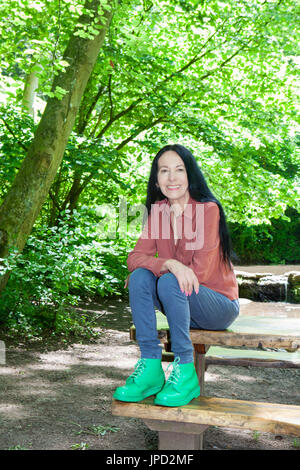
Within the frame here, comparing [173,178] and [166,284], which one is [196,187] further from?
[166,284]

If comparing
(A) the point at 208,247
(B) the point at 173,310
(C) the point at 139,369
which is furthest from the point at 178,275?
(C) the point at 139,369

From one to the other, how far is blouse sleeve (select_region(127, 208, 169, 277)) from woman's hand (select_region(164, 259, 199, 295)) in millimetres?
100

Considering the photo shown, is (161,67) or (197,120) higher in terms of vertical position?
(161,67)

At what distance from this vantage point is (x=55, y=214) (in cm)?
910

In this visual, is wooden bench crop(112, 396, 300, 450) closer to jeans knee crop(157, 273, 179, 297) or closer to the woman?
the woman

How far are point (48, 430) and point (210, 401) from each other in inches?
57.5

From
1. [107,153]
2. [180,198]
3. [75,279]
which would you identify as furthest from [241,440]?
[107,153]


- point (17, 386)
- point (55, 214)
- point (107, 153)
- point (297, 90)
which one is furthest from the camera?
point (297, 90)

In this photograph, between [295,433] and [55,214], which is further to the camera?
[55,214]

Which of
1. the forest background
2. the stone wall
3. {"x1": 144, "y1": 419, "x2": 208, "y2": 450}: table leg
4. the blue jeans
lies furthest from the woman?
the stone wall

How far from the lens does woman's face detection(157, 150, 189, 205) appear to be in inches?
118

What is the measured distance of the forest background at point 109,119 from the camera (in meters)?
5.95

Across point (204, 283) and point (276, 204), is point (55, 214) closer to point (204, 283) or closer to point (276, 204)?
point (276, 204)

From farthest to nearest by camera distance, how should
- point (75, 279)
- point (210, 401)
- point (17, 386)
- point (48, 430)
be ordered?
point (75, 279) → point (17, 386) → point (48, 430) → point (210, 401)
